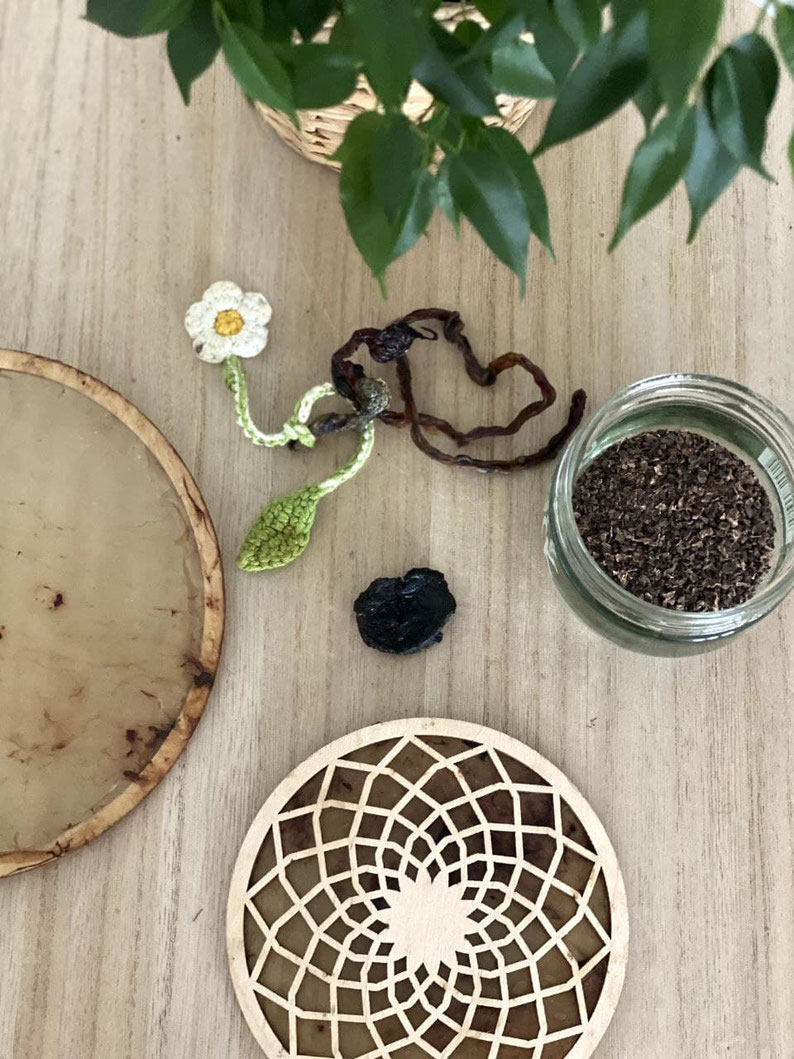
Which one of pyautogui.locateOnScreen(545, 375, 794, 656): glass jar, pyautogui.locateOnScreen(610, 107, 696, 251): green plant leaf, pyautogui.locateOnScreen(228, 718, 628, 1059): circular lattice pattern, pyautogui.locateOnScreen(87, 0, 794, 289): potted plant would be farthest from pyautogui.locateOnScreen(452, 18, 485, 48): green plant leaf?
pyautogui.locateOnScreen(228, 718, 628, 1059): circular lattice pattern

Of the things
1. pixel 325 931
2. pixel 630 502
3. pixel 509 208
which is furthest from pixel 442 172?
pixel 325 931

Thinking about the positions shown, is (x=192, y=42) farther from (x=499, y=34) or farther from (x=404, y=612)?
(x=404, y=612)

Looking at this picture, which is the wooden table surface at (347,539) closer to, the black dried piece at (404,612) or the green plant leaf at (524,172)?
the black dried piece at (404,612)

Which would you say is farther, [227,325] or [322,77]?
[227,325]

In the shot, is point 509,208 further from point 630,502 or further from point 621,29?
point 630,502

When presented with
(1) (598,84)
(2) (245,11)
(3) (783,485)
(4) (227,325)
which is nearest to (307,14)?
(2) (245,11)

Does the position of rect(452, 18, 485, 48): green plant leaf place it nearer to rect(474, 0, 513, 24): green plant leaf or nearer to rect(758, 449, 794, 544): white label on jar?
rect(474, 0, 513, 24): green plant leaf
